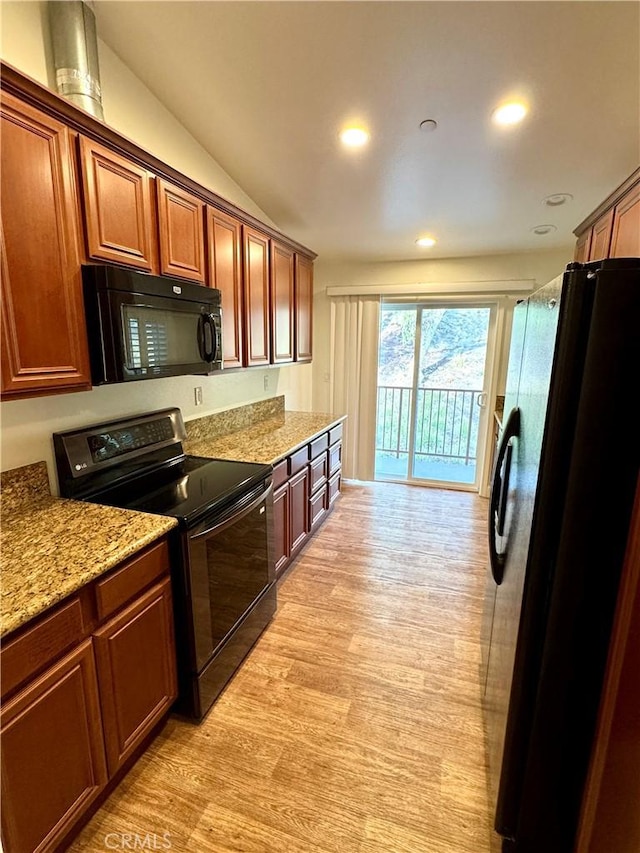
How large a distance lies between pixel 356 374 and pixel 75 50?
11.0ft

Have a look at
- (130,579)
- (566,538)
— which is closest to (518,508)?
(566,538)

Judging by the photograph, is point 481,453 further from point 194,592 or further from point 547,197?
point 194,592

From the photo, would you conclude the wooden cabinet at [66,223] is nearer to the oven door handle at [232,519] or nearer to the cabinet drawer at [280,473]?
the oven door handle at [232,519]

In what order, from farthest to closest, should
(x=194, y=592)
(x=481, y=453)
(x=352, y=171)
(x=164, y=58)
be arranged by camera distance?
(x=481, y=453) → (x=352, y=171) → (x=164, y=58) → (x=194, y=592)

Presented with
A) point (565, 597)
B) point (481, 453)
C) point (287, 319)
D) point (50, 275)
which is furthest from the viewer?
point (481, 453)

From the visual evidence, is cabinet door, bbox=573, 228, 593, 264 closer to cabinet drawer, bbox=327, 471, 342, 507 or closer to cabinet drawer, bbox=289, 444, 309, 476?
cabinet drawer, bbox=289, 444, 309, 476

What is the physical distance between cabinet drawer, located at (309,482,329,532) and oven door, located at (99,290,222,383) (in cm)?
145

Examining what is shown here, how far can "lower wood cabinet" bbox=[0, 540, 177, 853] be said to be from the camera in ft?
3.46

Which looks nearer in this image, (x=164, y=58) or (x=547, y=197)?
(x=164, y=58)

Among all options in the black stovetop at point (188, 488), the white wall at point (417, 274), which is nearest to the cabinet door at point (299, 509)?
the black stovetop at point (188, 488)

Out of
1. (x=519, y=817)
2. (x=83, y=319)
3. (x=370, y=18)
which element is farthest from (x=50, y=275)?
(x=519, y=817)

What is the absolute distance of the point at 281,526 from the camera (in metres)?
2.67

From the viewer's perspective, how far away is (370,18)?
1544 millimetres

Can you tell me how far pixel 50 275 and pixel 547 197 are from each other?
298 cm
